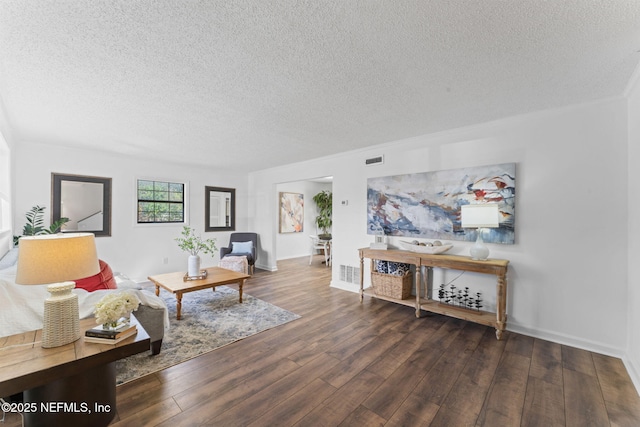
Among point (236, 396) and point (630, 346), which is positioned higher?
point (630, 346)

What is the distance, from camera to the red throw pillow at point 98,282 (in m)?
2.27

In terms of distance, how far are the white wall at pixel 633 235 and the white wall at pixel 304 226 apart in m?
6.06

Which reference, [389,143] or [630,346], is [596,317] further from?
[389,143]

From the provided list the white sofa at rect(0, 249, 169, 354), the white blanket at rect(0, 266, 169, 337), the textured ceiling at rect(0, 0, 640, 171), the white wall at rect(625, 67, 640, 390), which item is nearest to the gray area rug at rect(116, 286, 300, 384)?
the white sofa at rect(0, 249, 169, 354)

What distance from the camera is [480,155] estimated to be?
10.4 ft

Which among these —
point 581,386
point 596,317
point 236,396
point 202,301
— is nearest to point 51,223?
point 202,301

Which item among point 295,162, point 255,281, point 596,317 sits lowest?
point 255,281

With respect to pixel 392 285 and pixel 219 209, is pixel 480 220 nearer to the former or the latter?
pixel 392 285

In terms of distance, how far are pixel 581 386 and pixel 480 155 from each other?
2300 mm

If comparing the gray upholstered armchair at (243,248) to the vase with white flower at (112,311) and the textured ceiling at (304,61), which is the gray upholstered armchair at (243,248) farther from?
the vase with white flower at (112,311)

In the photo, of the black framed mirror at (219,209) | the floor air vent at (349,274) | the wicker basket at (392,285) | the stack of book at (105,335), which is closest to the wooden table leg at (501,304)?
the wicker basket at (392,285)

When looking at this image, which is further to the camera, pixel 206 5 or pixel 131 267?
pixel 131 267

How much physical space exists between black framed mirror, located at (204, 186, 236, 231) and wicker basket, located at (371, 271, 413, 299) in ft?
13.4

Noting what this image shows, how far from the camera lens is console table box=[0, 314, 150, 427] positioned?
127cm
